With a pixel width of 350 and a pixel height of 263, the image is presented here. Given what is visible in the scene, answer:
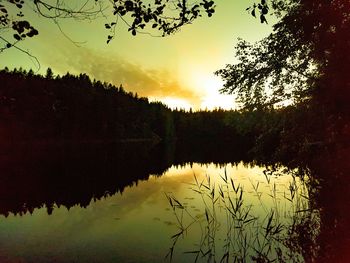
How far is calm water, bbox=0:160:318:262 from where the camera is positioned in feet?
41.3

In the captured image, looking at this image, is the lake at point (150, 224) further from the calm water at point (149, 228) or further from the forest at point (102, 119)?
the forest at point (102, 119)

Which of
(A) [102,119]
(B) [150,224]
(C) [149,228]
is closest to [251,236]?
(C) [149,228]

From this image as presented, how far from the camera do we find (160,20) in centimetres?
618

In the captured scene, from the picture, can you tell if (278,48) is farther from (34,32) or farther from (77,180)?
(77,180)

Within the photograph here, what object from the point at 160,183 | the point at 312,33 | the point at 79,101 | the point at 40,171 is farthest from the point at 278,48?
the point at 79,101

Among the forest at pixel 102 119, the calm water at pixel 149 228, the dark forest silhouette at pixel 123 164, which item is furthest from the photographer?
the forest at pixel 102 119

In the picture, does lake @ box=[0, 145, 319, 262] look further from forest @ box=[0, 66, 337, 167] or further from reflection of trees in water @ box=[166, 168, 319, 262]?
forest @ box=[0, 66, 337, 167]

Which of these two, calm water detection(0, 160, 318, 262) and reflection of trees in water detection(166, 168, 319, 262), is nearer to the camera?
reflection of trees in water detection(166, 168, 319, 262)

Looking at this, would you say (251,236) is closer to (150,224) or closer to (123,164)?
(150,224)

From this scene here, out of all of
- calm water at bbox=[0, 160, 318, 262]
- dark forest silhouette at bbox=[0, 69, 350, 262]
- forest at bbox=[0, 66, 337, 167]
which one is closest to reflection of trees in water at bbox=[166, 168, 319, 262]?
calm water at bbox=[0, 160, 318, 262]

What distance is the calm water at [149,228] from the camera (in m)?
12.6

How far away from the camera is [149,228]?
16.8 m

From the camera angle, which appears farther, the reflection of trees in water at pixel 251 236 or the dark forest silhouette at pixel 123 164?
the dark forest silhouette at pixel 123 164

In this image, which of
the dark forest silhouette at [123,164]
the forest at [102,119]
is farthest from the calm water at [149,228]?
the forest at [102,119]
